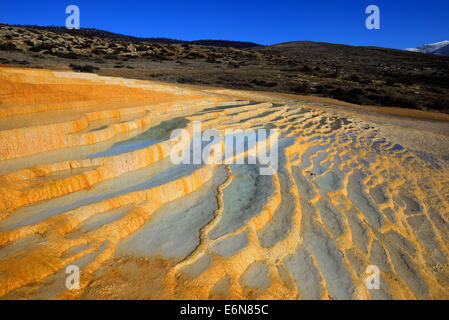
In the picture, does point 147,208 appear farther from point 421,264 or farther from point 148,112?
point 148,112

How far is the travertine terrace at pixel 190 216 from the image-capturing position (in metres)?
1.53

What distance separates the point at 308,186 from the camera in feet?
10.2

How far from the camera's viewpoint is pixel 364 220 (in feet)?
8.45

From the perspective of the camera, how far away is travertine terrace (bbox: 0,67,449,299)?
1.53 meters

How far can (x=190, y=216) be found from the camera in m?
2.19

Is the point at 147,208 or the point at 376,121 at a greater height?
the point at 376,121

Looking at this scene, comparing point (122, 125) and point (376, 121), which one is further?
point (376, 121)

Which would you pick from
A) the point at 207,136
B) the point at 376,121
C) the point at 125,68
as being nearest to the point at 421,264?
the point at 207,136

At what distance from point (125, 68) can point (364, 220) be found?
53.7 feet
